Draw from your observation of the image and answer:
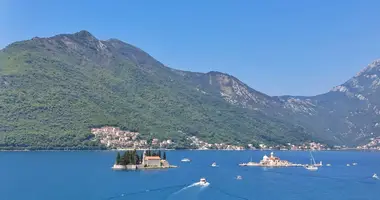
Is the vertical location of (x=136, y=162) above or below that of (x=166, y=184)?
above

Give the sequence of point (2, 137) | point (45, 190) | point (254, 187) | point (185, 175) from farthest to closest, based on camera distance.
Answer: point (2, 137) → point (185, 175) → point (254, 187) → point (45, 190)

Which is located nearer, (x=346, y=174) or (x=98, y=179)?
(x=98, y=179)

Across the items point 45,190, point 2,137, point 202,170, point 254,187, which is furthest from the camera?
point 2,137

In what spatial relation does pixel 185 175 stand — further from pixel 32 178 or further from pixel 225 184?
pixel 32 178

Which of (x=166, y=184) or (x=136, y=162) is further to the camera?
(x=136, y=162)

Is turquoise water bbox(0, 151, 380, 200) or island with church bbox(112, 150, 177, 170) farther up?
island with church bbox(112, 150, 177, 170)

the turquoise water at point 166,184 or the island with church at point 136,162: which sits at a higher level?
the island with church at point 136,162

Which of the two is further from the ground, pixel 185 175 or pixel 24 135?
pixel 24 135

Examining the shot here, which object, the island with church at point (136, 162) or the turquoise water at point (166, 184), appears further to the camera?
the island with church at point (136, 162)

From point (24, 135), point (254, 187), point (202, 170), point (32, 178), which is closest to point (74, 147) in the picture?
point (24, 135)

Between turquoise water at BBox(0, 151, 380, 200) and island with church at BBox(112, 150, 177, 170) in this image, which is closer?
turquoise water at BBox(0, 151, 380, 200)
